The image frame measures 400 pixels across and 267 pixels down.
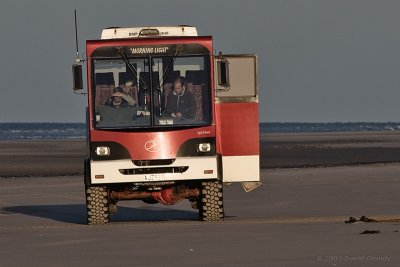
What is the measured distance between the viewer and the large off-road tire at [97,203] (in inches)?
916

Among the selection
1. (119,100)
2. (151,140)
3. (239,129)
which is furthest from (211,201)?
(119,100)

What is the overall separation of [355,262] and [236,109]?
28.5 ft

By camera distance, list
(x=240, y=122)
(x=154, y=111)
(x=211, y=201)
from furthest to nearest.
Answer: (x=240, y=122)
(x=211, y=201)
(x=154, y=111)

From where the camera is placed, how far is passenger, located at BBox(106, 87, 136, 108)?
22.8m

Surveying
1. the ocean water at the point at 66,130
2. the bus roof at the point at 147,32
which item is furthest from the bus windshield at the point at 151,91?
the ocean water at the point at 66,130

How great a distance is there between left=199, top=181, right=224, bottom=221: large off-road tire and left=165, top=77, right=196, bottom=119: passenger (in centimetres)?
128

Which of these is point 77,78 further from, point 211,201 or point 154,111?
point 211,201

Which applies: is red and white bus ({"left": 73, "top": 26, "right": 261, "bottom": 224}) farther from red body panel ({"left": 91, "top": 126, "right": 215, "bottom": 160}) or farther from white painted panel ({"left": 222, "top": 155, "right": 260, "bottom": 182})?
white painted panel ({"left": 222, "top": 155, "right": 260, "bottom": 182})

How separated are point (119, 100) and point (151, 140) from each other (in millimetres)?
858

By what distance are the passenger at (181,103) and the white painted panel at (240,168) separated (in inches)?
50.4

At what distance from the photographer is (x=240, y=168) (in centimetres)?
2367

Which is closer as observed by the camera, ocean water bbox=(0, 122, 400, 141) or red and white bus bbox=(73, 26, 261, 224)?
red and white bus bbox=(73, 26, 261, 224)

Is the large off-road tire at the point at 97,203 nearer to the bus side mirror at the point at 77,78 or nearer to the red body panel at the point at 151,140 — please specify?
the red body panel at the point at 151,140

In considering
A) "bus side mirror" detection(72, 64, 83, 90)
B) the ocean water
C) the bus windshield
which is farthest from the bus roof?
the ocean water
